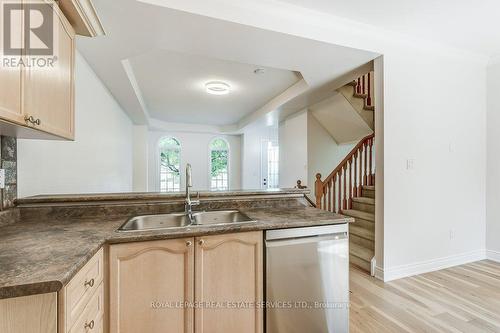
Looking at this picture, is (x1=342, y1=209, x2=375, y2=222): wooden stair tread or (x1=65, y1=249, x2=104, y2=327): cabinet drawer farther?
(x1=342, y1=209, x2=375, y2=222): wooden stair tread

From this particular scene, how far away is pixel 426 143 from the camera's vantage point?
2867 millimetres

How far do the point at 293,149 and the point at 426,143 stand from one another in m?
2.77

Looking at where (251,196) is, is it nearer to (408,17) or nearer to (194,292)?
(194,292)

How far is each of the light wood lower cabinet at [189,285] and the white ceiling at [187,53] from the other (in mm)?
1717

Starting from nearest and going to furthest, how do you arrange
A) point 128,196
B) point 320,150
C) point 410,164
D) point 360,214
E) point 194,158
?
point 128,196, point 410,164, point 360,214, point 320,150, point 194,158

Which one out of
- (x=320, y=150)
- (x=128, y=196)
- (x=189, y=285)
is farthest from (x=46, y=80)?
(x=320, y=150)

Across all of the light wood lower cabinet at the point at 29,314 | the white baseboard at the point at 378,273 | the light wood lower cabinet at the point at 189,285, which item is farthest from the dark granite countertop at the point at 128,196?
the white baseboard at the point at 378,273

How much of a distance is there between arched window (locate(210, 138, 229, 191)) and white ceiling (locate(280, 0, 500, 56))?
5.87m

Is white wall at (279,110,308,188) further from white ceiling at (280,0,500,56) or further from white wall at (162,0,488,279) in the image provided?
white ceiling at (280,0,500,56)

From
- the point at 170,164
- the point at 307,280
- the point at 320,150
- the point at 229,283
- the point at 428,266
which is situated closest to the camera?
the point at 229,283

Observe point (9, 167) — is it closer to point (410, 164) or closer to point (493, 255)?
point (410, 164)

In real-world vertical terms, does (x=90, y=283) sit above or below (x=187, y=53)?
below

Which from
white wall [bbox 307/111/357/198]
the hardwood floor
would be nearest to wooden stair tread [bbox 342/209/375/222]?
the hardwood floor

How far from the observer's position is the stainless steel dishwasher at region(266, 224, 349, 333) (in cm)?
156
